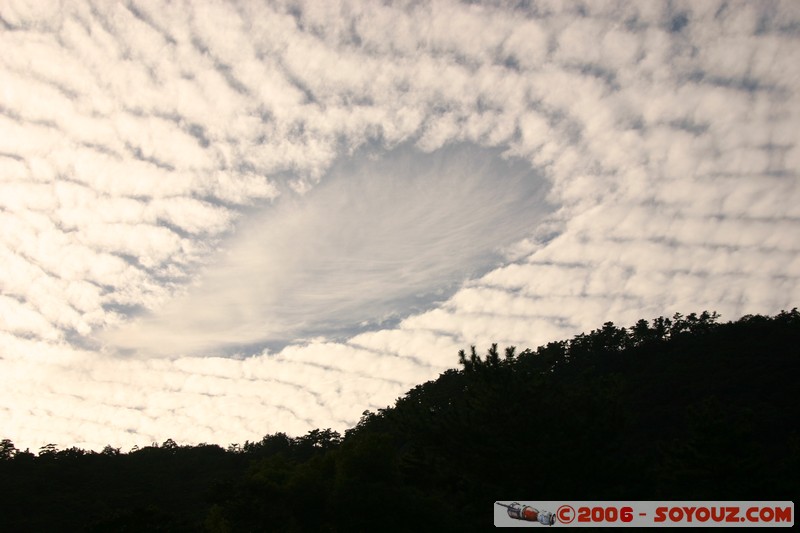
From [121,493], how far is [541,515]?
196ft

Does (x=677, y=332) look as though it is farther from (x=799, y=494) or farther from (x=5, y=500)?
(x=5, y=500)

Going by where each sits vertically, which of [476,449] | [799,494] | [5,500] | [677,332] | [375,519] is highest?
[677,332]

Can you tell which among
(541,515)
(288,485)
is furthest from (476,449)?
(288,485)

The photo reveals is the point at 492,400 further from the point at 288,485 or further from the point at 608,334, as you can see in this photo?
the point at 608,334

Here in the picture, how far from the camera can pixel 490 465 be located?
18.5 meters

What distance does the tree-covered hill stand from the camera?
18.0 metres

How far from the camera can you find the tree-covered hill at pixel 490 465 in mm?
17953

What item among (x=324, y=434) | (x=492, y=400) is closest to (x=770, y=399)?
(x=492, y=400)

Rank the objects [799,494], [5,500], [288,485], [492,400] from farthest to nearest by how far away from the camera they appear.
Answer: [5,500]
[288,485]
[799,494]
[492,400]

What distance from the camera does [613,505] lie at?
16188 millimetres

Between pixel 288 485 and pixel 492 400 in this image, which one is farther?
pixel 288 485

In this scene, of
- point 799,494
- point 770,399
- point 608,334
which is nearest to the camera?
point 799,494

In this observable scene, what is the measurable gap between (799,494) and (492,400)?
13464 millimetres

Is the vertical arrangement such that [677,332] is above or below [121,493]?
above
